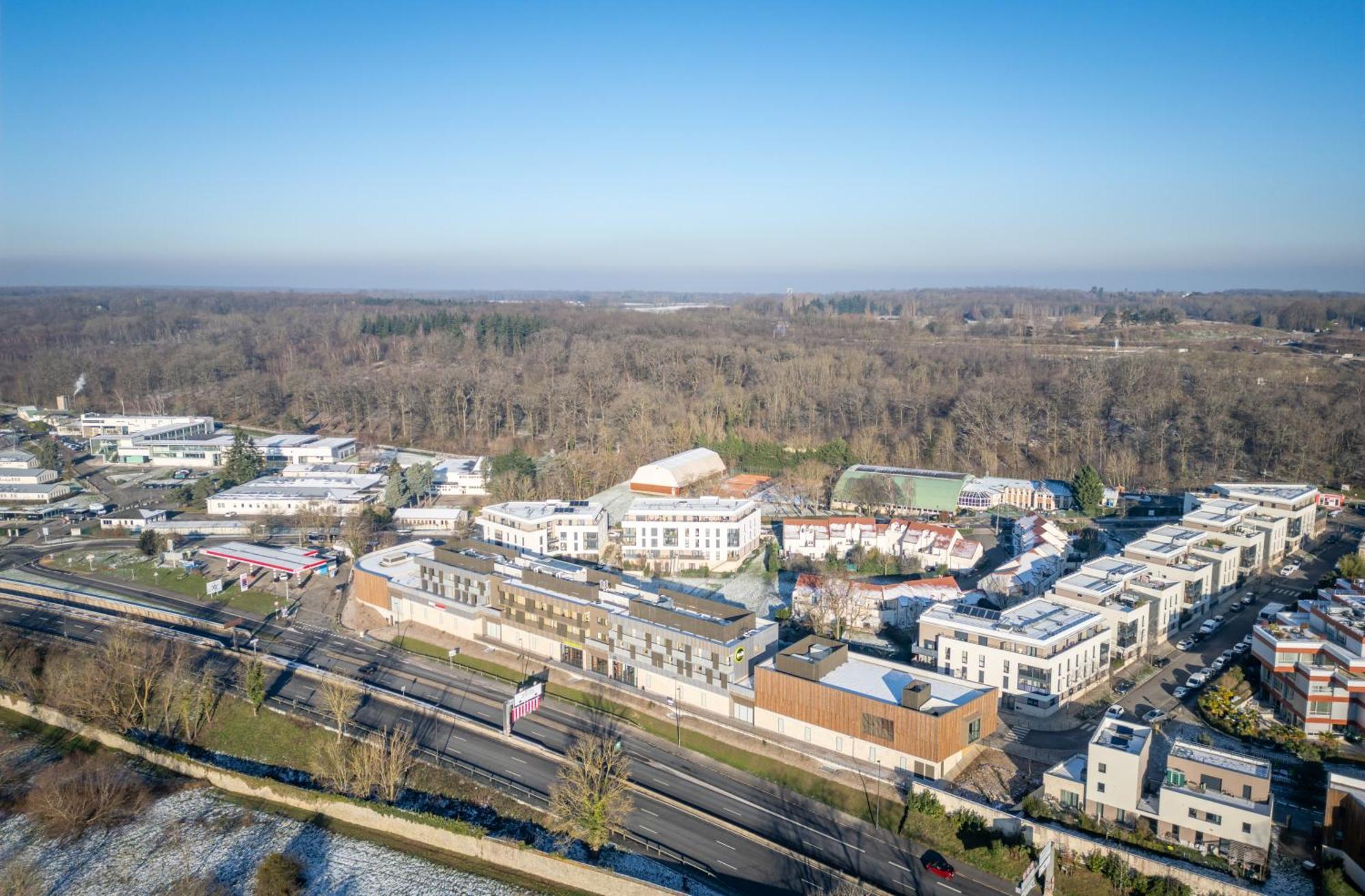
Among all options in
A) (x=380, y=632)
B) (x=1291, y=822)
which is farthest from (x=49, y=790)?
(x=1291, y=822)

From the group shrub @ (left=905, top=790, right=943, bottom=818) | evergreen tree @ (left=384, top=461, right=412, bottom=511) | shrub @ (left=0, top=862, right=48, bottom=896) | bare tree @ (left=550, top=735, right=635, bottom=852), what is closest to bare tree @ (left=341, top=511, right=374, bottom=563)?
evergreen tree @ (left=384, top=461, right=412, bottom=511)

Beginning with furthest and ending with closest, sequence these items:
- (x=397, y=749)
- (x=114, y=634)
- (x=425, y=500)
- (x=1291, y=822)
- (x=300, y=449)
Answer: (x=300, y=449)
(x=425, y=500)
(x=114, y=634)
(x=397, y=749)
(x=1291, y=822)

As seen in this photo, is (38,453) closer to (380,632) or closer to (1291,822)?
(380,632)

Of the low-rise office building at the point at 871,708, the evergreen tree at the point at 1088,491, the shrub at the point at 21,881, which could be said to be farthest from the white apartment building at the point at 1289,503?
the shrub at the point at 21,881

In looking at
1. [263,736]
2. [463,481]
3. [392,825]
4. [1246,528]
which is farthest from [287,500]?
[1246,528]

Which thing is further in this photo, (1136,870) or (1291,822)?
(1291,822)

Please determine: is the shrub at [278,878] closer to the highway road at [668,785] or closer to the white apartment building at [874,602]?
the highway road at [668,785]
